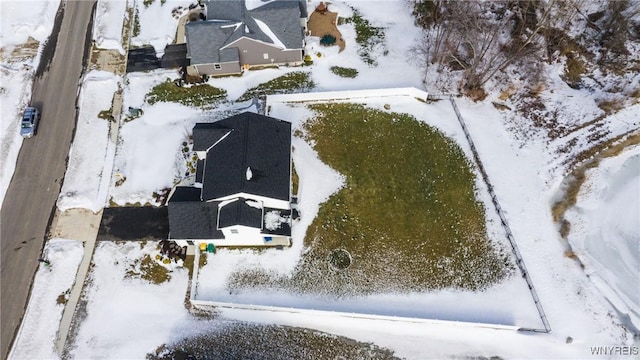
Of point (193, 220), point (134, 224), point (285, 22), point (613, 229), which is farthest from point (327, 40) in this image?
point (613, 229)

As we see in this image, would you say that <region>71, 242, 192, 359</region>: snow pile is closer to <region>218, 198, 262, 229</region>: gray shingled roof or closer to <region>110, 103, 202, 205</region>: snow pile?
<region>110, 103, 202, 205</region>: snow pile

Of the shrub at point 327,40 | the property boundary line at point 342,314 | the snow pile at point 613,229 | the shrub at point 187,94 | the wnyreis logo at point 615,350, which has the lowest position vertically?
the wnyreis logo at point 615,350

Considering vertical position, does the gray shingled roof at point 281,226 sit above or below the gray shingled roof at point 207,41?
below

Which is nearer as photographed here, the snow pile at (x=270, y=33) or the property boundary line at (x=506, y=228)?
the property boundary line at (x=506, y=228)

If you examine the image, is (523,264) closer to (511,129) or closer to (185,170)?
(511,129)

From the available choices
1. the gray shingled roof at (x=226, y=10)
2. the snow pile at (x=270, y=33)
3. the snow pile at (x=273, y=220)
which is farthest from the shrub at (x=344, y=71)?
the snow pile at (x=273, y=220)

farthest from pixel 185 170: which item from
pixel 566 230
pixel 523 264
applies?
pixel 566 230

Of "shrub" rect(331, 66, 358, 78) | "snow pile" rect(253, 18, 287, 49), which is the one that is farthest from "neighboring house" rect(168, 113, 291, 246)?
"shrub" rect(331, 66, 358, 78)

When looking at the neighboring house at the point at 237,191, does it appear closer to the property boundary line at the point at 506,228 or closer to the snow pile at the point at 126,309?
the snow pile at the point at 126,309
